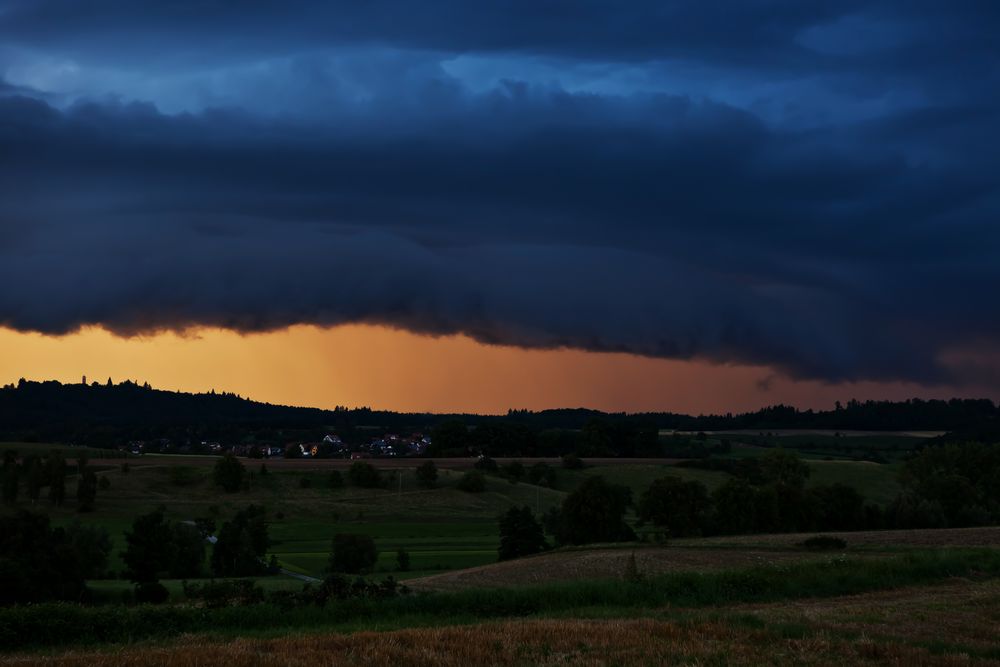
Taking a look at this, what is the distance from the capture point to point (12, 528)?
68.9 m

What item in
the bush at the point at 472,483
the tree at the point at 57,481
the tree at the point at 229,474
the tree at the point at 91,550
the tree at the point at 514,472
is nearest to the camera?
the tree at the point at 91,550

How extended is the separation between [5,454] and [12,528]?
104 m

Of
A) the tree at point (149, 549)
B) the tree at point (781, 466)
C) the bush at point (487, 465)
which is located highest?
the tree at point (781, 466)

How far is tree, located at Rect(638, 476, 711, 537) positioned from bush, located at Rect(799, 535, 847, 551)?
3102 centimetres

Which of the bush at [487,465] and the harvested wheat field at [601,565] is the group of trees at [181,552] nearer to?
the harvested wheat field at [601,565]

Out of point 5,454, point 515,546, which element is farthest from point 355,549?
point 5,454

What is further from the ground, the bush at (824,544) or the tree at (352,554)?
the bush at (824,544)

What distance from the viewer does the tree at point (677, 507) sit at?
9600 centimetres

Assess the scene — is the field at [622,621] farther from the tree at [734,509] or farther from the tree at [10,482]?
the tree at [10,482]

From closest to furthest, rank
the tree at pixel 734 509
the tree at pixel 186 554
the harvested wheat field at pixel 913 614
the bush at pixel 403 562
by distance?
the harvested wheat field at pixel 913 614
the bush at pixel 403 562
the tree at pixel 186 554
the tree at pixel 734 509

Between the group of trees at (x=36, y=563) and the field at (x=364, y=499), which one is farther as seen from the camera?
the field at (x=364, y=499)

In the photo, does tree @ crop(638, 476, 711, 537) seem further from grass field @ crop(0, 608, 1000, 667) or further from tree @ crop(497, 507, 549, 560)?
grass field @ crop(0, 608, 1000, 667)

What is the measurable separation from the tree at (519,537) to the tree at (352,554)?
11259 mm

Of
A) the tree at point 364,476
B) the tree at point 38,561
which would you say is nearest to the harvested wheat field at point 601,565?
the tree at point 38,561
